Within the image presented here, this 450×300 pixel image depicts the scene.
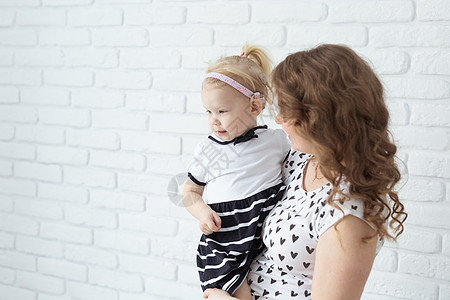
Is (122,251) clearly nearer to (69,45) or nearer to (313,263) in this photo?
(69,45)

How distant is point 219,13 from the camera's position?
2252 millimetres

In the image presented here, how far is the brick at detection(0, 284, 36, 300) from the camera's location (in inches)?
114

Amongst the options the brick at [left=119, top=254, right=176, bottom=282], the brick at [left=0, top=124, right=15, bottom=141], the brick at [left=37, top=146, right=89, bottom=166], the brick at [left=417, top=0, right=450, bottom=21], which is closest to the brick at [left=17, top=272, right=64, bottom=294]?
the brick at [left=119, top=254, right=176, bottom=282]

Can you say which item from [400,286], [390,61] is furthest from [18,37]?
[400,286]

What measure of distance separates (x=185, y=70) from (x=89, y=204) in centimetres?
90

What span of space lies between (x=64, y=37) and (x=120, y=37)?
1.15ft

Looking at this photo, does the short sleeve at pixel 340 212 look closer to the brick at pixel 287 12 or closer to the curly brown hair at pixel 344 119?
the curly brown hair at pixel 344 119

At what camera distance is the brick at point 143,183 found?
8.11 feet

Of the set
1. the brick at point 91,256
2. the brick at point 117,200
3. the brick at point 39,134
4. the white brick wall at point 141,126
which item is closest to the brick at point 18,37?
the white brick wall at point 141,126

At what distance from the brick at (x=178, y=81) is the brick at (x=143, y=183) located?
0.44m

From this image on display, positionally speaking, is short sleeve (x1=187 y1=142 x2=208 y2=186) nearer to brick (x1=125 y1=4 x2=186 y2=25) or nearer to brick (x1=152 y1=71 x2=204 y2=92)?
brick (x1=152 y1=71 x2=204 y2=92)

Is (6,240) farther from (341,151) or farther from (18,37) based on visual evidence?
(341,151)

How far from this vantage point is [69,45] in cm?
262

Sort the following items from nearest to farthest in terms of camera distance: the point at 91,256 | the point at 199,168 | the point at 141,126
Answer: the point at 199,168 < the point at 141,126 < the point at 91,256
